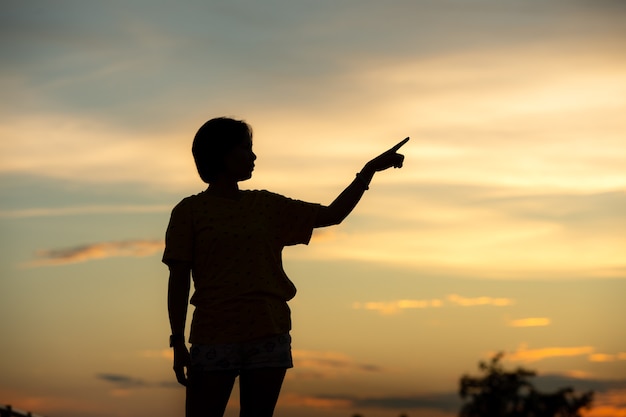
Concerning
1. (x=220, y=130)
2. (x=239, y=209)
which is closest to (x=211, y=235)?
(x=239, y=209)

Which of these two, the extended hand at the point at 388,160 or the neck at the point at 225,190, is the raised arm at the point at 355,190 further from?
the neck at the point at 225,190

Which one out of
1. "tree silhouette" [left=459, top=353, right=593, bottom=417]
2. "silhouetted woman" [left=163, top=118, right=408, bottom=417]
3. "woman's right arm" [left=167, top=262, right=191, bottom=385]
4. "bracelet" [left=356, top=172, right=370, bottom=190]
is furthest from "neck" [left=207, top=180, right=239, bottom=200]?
"tree silhouette" [left=459, top=353, right=593, bottom=417]

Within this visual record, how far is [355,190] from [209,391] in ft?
4.21

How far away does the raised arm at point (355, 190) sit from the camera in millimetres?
5449

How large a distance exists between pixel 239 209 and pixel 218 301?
0.46m

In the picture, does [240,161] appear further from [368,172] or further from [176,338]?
[176,338]

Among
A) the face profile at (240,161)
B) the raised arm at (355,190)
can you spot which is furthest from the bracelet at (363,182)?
the face profile at (240,161)

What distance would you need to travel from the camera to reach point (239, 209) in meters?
5.19

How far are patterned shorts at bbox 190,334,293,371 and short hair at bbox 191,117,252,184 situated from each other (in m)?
0.87

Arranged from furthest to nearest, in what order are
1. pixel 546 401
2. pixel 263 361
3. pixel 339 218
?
pixel 546 401 < pixel 339 218 < pixel 263 361

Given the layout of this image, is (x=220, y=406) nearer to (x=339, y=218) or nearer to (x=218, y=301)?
(x=218, y=301)

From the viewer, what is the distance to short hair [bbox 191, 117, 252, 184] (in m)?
5.19

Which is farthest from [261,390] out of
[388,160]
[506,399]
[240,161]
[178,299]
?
[506,399]

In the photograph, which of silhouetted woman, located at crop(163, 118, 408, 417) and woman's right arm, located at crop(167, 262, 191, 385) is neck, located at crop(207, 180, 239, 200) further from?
woman's right arm, located at crop(167, 262, 191, 385)
